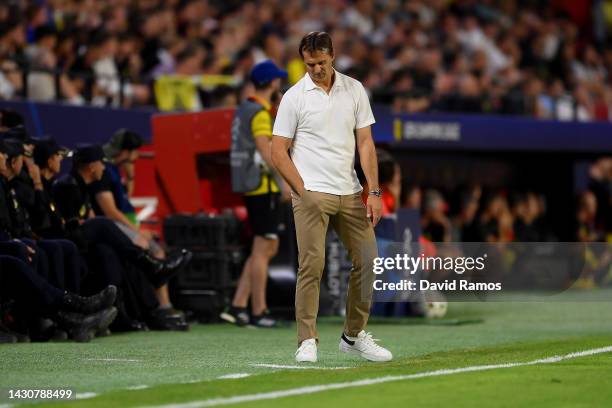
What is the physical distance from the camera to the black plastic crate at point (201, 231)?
40.7 ft

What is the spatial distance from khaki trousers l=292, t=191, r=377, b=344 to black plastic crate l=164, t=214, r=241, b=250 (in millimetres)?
4081

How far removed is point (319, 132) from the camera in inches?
324

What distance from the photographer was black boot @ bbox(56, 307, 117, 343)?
997cm

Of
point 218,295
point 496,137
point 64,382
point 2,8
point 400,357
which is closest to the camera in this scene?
point 64,382

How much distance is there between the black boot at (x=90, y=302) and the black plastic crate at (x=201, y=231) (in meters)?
2.37

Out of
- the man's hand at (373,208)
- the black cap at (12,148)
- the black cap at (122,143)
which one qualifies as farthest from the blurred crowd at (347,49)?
the man's hand at (373,208)

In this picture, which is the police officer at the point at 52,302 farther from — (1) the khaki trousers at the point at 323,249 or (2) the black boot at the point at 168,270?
(1) the khaki trousers at the point at 323,249

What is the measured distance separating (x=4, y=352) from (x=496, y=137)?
36.1ft

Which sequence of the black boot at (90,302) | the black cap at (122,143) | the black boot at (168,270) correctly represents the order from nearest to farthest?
1. the black boot at (90,302)
2. the black boot at (168,270)
3. the black cap at (122,143)

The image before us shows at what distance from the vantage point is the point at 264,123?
11.5 meters

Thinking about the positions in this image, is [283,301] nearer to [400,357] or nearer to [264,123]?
[264,123]

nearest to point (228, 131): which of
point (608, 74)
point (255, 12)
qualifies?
point (255, 12)

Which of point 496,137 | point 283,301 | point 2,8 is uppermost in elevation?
point 2,8

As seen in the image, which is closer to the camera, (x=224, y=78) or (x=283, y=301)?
(x=283, y=301)
